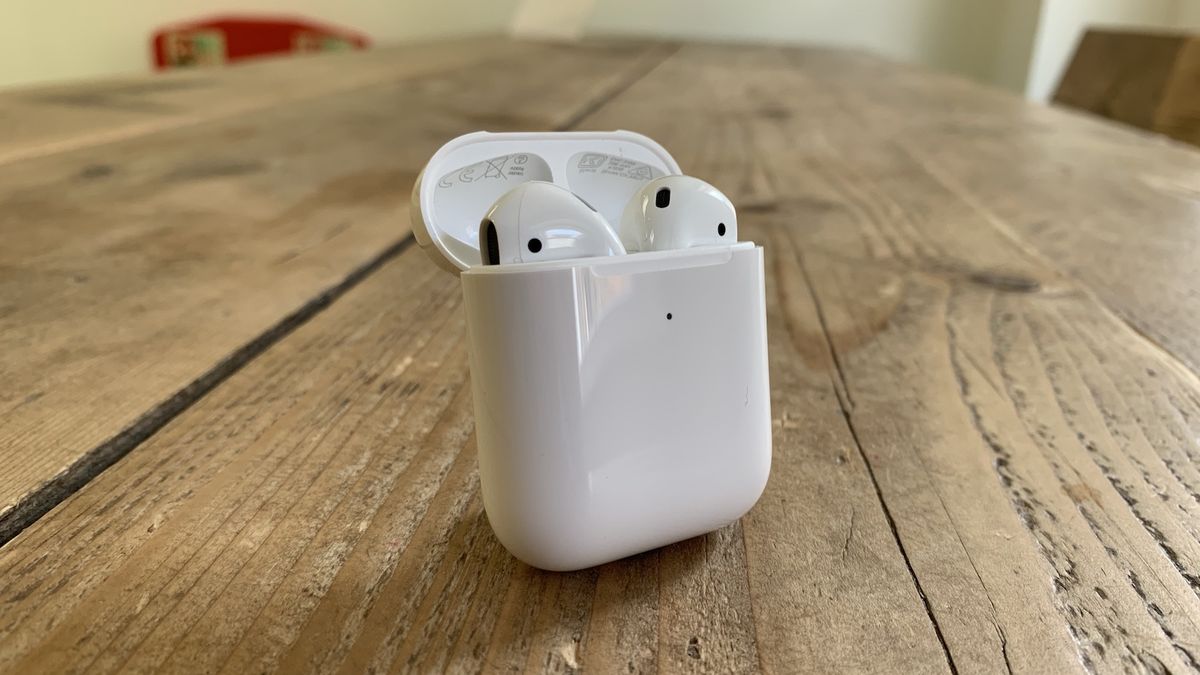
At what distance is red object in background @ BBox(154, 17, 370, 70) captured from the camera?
316 cm

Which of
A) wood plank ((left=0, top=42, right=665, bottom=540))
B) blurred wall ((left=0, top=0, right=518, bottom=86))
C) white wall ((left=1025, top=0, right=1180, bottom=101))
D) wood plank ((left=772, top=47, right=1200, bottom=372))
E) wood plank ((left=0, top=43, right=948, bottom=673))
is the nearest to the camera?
wood plank ((left=0, top=43, right=948, bottom=673))

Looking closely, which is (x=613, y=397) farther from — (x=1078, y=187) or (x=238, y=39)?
(x=238, y=39)

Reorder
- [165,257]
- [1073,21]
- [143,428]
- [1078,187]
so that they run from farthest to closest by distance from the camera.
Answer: [1073,21] → [1078,187] → [165,257] → [143,428]

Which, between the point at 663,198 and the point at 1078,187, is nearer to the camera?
the point at 663,198

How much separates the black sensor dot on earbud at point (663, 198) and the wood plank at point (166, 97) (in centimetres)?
72

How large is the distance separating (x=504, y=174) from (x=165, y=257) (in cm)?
34

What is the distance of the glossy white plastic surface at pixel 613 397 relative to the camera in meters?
0.22

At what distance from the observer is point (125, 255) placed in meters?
0.54

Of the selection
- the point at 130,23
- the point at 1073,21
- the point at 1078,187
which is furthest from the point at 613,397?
the point at 130,23

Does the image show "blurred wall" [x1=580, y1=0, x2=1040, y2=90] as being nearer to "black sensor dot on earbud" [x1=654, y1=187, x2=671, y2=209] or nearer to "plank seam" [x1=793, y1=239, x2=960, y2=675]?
"plank seam" [x1=793, y1=239, x2=960, y2=675]

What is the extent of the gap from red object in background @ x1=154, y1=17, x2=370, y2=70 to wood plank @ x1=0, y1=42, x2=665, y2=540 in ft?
7.67

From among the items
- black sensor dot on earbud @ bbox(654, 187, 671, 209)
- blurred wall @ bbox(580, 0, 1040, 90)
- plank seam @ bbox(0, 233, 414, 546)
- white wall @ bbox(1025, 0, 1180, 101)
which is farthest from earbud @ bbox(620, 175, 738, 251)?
blurred wall @ bbox(580, 0, 1040, 90)

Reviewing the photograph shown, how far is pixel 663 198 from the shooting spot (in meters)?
0.26

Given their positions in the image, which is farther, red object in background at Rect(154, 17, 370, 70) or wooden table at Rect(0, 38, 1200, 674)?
red object in background at Rect(154, 17, 370, 70)
